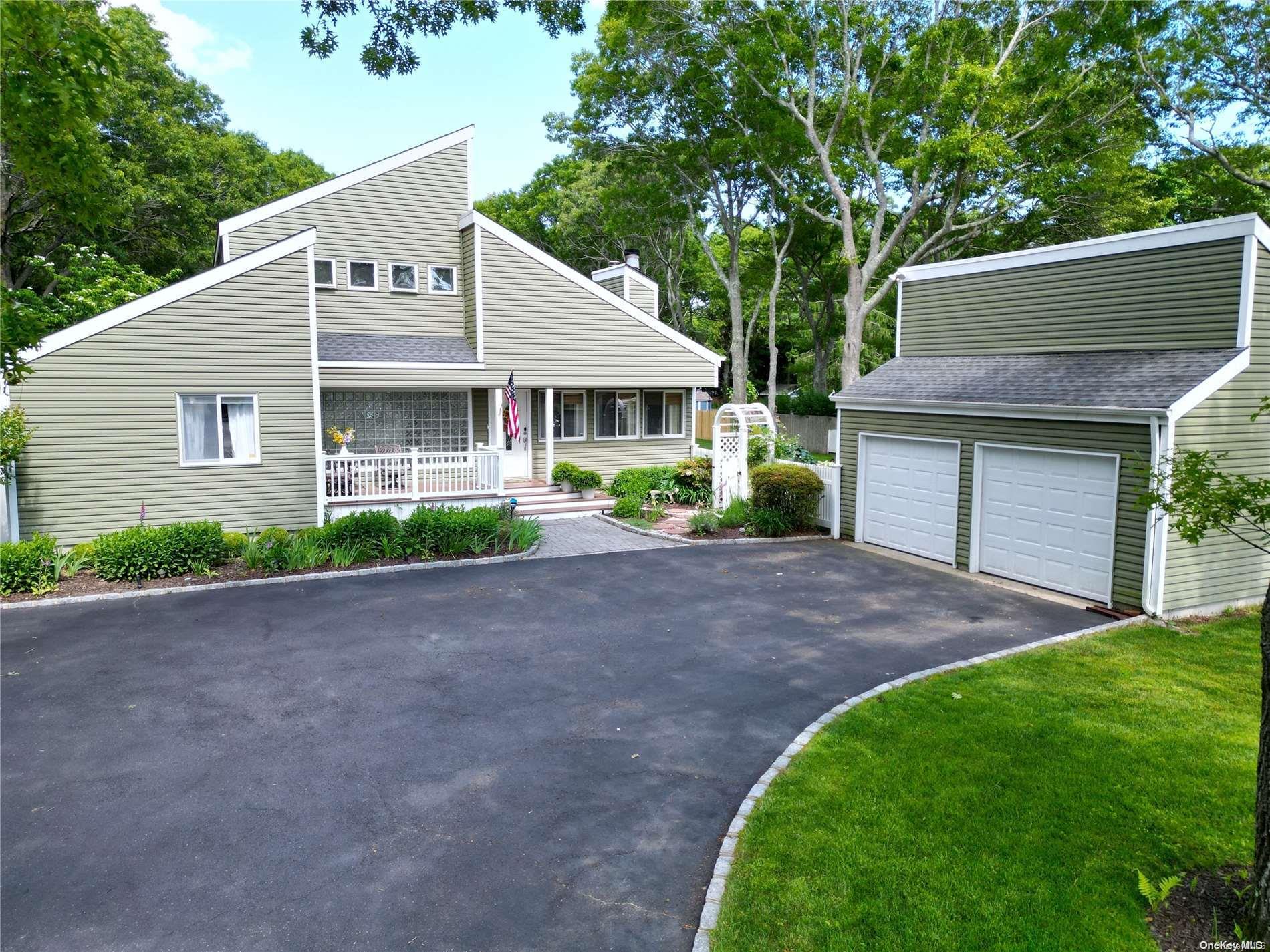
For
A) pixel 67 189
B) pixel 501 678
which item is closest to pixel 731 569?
pixel 501 678

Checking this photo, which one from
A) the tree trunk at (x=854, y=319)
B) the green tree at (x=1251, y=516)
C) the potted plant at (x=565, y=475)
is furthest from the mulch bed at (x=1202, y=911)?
the tree trunk at (x=854, y=319)

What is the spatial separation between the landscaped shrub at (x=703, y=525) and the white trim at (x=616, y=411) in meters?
5.15

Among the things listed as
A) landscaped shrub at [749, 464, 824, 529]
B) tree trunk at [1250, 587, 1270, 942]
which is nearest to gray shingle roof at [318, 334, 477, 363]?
landscaped shrub at [749, 464, 824, 529]

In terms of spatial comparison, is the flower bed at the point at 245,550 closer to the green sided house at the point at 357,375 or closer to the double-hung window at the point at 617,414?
the green sided house at the point at 357,375

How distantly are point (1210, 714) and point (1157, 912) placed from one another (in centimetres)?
378

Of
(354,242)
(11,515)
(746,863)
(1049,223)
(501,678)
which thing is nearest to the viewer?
(746,863)

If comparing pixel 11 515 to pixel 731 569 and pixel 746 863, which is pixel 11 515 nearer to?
pixel 731 569

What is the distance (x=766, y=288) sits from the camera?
125 ft

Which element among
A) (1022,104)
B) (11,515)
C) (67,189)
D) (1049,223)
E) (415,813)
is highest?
(1022,104)

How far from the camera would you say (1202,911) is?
438cm

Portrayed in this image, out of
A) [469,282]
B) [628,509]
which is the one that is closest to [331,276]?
[469,282]

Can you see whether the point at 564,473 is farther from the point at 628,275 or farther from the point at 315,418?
the point at 628,275

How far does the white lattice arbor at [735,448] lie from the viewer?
59.7 ft

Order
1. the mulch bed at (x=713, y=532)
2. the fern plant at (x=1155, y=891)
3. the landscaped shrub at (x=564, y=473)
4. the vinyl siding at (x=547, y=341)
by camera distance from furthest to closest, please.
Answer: the landscaped shrub at (x=564, y=473), the vinyl siding at (x=547, y=341), the mulch bed at (x=713, y=532), the fern plant at (x=1155, y=891)
